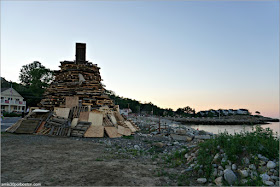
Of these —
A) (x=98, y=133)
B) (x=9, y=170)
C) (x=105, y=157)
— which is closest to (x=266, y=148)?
(x=105, y=157)

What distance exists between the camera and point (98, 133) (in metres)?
14.8

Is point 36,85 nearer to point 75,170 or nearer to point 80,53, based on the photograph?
point 80,53

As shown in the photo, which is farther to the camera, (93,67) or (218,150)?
(93,67)

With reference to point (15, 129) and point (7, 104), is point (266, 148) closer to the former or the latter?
point (15, 129)

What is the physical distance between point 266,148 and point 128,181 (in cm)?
502

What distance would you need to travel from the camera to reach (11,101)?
4328 centimetres

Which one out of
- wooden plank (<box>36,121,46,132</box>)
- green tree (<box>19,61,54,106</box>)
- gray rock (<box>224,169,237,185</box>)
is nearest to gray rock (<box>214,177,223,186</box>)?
gray rock (<box>224,169,237,185</box>)

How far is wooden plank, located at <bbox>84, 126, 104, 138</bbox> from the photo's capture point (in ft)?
48.1

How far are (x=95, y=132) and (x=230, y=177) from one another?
11.5m

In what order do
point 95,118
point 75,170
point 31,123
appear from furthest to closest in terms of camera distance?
1. point 31,123
2. point 95,118
3. point 75,170

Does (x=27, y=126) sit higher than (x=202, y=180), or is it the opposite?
(x=27, y=126)

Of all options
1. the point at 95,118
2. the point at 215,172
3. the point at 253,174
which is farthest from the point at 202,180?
the point at 95,118

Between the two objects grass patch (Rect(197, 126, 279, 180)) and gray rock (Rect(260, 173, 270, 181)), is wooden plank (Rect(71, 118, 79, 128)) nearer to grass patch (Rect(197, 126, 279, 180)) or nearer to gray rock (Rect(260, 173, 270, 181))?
grass patch (Rect(197, 126, 279, 180))

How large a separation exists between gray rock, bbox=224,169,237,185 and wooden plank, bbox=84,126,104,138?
11.0 meters
